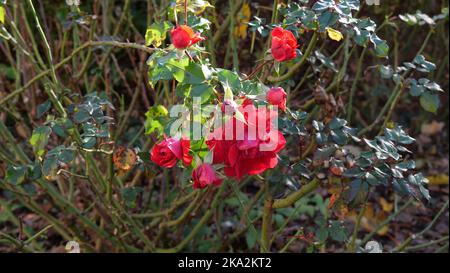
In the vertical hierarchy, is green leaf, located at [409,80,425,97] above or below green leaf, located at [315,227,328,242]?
above

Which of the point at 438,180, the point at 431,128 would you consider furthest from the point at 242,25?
the point at 431,128

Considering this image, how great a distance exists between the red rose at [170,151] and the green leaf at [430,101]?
0.77 m

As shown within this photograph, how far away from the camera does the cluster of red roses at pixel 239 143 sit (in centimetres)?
109

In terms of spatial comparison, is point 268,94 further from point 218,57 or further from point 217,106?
point 218,57

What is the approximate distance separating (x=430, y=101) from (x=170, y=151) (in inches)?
31.8

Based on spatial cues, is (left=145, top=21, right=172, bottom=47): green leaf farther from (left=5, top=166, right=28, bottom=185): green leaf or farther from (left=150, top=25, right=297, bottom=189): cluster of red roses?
(left=5, top=166, right=28, bottom=185): green leaf

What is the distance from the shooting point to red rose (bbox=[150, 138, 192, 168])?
46.1 inches

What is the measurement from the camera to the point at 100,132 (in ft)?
5.11

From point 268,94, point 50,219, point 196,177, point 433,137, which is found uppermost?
point 268,94

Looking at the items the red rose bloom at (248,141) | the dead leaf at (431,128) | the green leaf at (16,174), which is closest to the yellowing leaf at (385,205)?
the dead leaf at (431,128)

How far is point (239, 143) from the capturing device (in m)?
1.08

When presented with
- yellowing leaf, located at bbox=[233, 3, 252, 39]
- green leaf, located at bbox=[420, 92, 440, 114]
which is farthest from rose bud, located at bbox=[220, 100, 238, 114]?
yellowing leaf, located at bbox=[233, 3, 252, 39]
